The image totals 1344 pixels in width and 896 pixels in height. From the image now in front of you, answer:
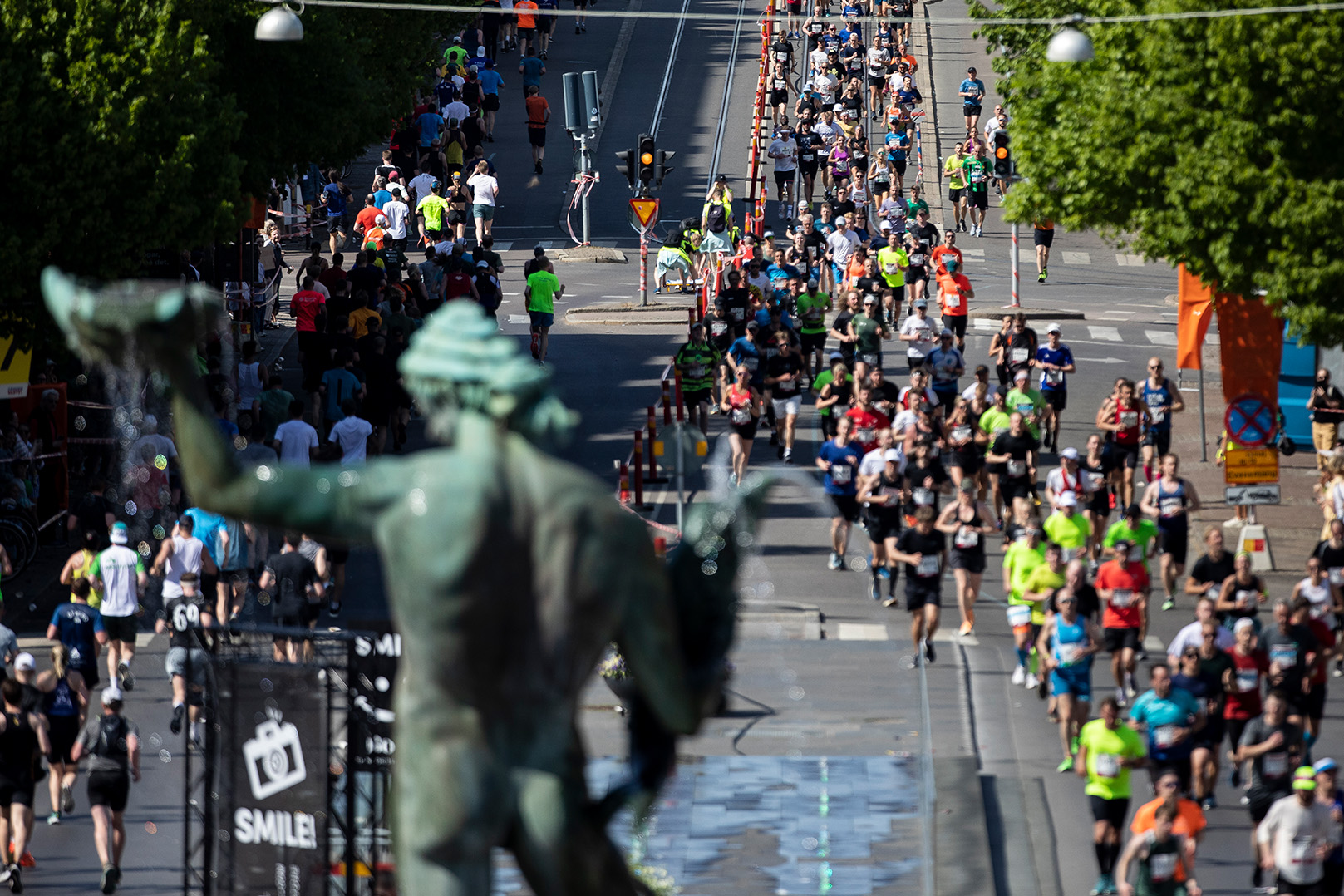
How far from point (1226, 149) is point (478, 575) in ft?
68.0

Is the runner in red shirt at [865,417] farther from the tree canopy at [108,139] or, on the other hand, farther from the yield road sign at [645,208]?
the yield road sign at [645,208]

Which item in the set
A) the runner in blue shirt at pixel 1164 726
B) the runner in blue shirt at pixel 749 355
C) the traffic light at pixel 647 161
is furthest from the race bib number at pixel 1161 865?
the traffic light at pixel 647 161

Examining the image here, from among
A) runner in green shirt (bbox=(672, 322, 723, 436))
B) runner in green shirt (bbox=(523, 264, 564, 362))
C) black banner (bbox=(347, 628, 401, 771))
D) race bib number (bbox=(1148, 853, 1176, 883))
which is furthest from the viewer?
runner in green shirt (bbox=(523, 264, 564, 362))

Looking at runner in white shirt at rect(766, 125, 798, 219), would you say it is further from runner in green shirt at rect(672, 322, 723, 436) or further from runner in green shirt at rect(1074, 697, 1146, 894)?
runner in green shirt at rect(1074, 697, 1146, 894)

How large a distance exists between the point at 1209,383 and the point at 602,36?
3090 cm

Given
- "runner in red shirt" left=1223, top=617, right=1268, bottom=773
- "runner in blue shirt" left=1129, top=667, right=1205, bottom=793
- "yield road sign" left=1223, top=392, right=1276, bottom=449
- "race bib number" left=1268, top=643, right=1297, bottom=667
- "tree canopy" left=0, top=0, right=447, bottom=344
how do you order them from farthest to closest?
1. "yield road sign" left=1223, top=392, right=1276, bottom=449
2. "tree canopy" left=0, top=0, right=447, bottom=344
3. "race bib number" left=1268, top=643, right=1297, bottom=667
4. "runner in red shirt" left=1223, top=617, right=1268, bottom=773
5. "runner in blue shirt" left=1129, top=667, right=1205, bottom=793

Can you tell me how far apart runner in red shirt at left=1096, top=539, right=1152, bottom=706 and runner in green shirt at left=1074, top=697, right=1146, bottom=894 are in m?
3.78

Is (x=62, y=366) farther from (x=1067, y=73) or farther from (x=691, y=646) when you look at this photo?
(x=691, y=646)

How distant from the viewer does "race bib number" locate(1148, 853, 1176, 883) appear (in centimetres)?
1467

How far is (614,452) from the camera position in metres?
29.2

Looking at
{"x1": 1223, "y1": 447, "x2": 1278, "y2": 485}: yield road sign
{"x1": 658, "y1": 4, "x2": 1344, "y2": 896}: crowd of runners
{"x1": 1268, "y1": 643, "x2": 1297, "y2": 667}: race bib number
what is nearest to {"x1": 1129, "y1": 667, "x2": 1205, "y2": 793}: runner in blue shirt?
{"x1": 658, "y1": 4, "x2": 1344, "y2": 896}: crowd of runners

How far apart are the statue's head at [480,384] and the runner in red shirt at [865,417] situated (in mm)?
19479

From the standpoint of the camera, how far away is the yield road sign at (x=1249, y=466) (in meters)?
23.7

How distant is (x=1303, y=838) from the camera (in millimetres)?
15102
